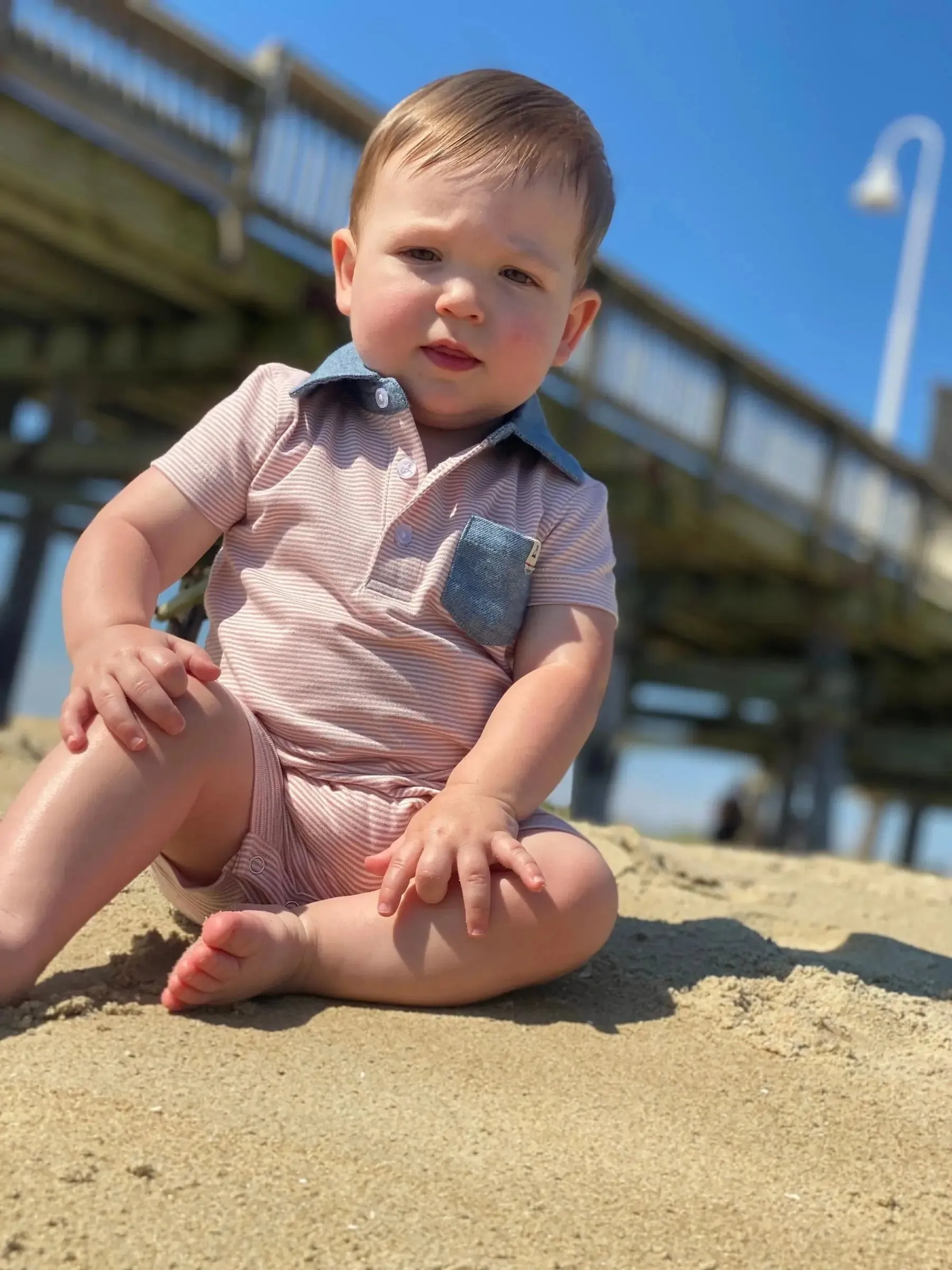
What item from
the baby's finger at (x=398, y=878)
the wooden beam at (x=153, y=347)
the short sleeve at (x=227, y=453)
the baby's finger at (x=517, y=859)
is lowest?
the baby's finger at (x=398, y=878)

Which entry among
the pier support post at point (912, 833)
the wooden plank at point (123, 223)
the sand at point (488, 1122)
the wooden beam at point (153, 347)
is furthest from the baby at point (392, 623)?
the pier support post at point (912, 833)

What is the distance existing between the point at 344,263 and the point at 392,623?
0.59m

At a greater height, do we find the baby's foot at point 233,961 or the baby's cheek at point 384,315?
the baby's cheek at point 384,315

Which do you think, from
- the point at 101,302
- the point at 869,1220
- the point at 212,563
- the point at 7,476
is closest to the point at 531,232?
the point at 212,563

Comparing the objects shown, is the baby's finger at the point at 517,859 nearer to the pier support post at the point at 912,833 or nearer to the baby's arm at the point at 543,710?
the baby's arm at the point at 543,710

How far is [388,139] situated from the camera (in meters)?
1.75

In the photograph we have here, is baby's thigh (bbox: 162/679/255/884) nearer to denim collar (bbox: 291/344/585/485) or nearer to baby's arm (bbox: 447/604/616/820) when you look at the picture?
baby's arm (bbox: 447/604/616/820)

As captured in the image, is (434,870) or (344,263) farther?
(344,263)

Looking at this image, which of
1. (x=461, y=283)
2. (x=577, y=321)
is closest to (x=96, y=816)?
(x=461, y=283)

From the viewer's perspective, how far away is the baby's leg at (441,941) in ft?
4.83

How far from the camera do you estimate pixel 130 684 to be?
1406mm

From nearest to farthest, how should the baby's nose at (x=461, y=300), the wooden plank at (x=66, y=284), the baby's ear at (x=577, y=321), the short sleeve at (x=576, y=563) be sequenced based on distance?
the baby's nose at (x=461, y=300) → the short sleeve at (x=576, y=563) → the baby's ear at (x=577, y=321) → the wooden plank at (x=66, y=284)

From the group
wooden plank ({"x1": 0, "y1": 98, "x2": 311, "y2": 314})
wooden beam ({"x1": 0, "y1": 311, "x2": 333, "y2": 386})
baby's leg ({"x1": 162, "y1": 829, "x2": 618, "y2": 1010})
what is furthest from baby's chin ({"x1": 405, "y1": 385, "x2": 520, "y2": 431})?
wooden beam ({"x1": 0, "y1": 311, "x2": 333, "y2": 386})

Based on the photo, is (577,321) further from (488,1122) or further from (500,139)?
(488,1122)
